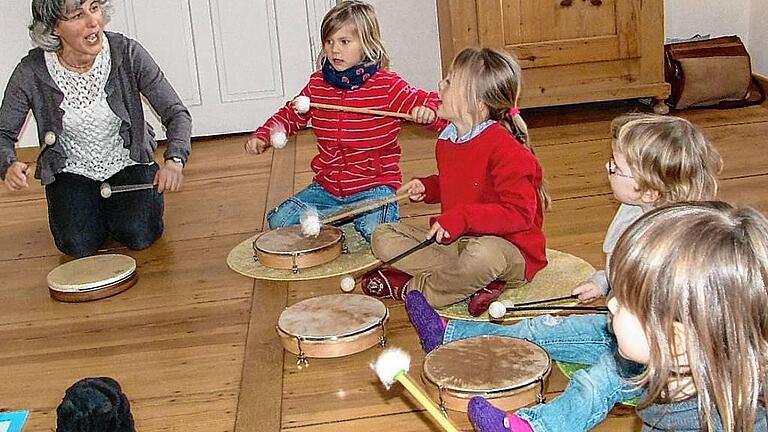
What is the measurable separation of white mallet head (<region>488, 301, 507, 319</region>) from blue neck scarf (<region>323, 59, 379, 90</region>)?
34.5 inches

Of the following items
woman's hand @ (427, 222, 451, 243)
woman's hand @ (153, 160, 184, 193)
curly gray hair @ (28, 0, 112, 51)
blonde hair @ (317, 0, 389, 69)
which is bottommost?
woman's hand @ (427, 222, 451, 243)

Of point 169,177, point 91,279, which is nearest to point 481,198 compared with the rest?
point 169,177

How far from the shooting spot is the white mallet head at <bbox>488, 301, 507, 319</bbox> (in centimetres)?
197

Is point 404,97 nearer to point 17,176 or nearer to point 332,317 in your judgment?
point 332,317

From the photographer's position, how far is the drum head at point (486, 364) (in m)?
1.66

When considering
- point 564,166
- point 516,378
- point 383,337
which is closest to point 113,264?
point 383,337

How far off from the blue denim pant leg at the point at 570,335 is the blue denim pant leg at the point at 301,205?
0.92 metres

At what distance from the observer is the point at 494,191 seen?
7.12 feet

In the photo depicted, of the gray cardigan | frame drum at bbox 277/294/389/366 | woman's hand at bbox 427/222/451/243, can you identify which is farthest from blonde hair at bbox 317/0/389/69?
frame drum at bbox 277/294/389/366

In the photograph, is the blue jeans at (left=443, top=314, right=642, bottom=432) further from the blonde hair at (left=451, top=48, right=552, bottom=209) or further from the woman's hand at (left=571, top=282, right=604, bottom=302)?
the blonde hair at (left=451, top=48, right=552, bottom=209)

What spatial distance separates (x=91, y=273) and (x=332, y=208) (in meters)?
0.67

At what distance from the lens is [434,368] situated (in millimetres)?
1718

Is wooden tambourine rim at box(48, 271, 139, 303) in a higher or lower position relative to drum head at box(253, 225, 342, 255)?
lower

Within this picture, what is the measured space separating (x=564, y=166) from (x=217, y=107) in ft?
4.77
